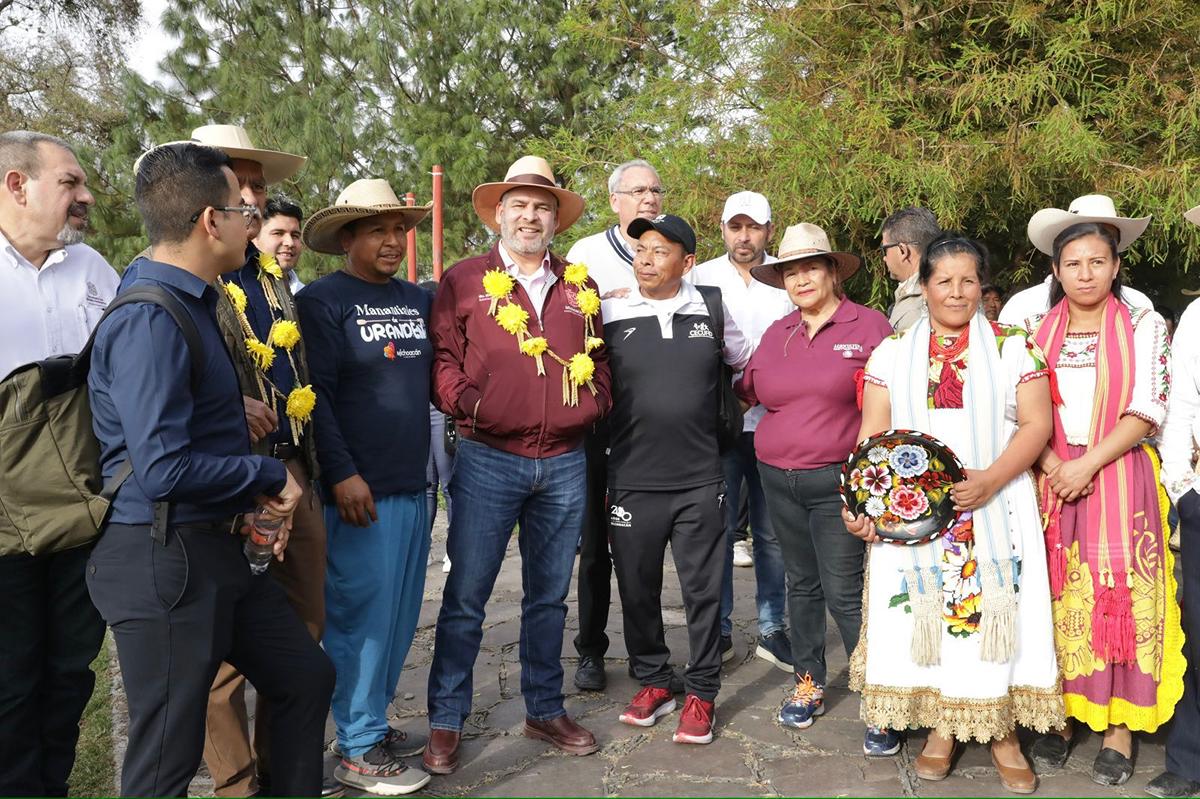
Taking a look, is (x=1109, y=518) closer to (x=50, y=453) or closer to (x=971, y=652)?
(x=971, y=652)

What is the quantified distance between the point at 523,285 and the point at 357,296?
2.14 ft

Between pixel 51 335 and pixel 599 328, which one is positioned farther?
pixel 599 328

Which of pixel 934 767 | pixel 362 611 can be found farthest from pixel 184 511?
pixel 934 767

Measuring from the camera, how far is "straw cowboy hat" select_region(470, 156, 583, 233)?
13.6ft

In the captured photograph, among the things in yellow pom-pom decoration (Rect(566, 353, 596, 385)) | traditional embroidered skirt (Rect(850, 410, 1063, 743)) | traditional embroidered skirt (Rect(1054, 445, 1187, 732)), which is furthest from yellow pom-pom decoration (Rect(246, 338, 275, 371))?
traditional embroidered skirt (Rect(1054, 445, 1187, 732))

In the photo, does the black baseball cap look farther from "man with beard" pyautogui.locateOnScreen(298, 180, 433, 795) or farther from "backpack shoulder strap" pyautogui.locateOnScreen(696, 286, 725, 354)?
"man with beard" pyautogui.locateOnScreen(298, 180, 433, 795)

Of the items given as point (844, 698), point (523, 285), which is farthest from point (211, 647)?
point (844, 698)

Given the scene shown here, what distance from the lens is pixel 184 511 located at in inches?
103

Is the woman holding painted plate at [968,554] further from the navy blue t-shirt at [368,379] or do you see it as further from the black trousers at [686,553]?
the navy blue t-shirt at [368,379]

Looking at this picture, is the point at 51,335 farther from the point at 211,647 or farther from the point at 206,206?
the point at 211,647

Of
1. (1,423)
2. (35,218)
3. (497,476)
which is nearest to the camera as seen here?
(1,423)

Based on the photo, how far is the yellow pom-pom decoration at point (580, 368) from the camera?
3924 millimetres

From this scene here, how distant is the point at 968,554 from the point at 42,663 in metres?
3.21

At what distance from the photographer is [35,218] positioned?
3352 mm
